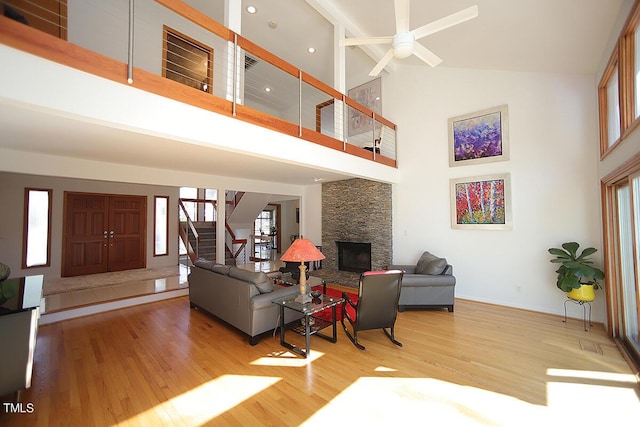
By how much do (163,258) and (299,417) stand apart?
7886 millimetres

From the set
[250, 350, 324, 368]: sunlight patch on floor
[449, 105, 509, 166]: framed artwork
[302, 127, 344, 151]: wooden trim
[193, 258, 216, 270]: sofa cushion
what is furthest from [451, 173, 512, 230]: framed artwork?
[193, 258, 216, 270]: sofa cushion

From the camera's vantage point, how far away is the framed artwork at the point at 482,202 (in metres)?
5.00

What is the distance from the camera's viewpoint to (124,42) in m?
4.59

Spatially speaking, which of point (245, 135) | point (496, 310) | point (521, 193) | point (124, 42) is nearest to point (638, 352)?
point (496, 310)

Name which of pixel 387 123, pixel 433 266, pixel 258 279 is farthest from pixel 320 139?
pixel 433 266

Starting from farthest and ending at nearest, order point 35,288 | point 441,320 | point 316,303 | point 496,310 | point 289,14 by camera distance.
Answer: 1. point 289,14
2. point 496,310
3. point 441,320
4. point 316,303
5. point 35,288

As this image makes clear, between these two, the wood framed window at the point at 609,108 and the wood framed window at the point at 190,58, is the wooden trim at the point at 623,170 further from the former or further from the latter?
the wood framed window at the point at 190,58

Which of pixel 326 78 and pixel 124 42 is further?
pixel 326 78

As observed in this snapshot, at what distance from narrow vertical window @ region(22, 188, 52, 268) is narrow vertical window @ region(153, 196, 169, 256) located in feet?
7.71

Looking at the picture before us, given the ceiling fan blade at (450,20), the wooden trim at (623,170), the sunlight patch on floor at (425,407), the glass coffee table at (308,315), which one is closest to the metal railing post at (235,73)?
the ceiling fan blade at (450,20)

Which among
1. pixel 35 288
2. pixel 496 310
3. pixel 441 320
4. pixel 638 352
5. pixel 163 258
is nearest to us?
pixel 638 352

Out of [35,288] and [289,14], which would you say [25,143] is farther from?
[289,14]

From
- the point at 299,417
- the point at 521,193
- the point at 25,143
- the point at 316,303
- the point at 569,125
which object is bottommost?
the point at 299,417

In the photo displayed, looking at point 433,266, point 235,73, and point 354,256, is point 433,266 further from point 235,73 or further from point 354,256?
point 235,73
